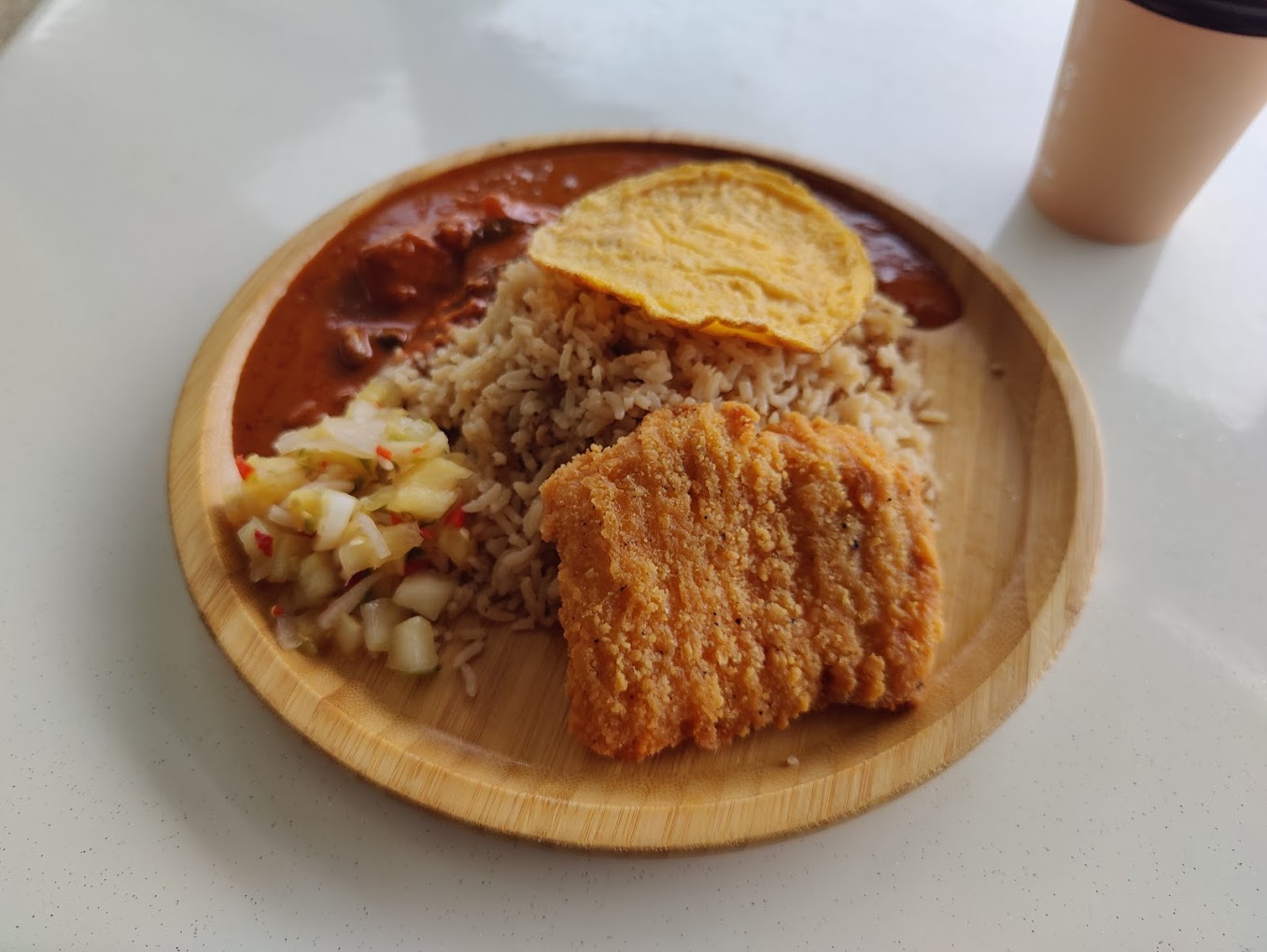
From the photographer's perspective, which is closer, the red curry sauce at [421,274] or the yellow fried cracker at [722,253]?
the yellow fried cracker at [722,253]

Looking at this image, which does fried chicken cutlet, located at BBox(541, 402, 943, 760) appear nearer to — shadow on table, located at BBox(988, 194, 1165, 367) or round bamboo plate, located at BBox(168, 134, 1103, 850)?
round bamboo plate, located at BBox(168, 134, 1103, 850)

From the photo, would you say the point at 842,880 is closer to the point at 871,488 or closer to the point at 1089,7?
the point at 871,488

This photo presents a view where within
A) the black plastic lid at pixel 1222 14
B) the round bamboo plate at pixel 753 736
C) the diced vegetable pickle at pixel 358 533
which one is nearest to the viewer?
the round bamboo plate at pixel 753 736

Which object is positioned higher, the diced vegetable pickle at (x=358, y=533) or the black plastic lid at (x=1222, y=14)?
the black plastic lid at (x=1222, y=14)

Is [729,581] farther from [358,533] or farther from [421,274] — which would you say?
[421,274]

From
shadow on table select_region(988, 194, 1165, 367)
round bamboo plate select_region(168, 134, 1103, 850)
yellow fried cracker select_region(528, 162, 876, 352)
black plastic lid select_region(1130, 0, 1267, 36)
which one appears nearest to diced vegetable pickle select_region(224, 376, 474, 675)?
round bamboo plate select_region(168, 134, 1103, 850)

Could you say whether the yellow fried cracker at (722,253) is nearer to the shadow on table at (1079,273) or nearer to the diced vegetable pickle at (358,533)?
the diced vegetable pickle at (358,533)

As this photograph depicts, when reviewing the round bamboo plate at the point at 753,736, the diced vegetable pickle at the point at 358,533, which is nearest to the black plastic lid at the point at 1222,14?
the round bamboo plate at the point at 753,736
